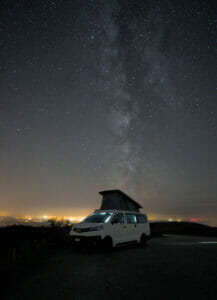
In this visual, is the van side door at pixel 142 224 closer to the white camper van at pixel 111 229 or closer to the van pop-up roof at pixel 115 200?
the white camper van at pixel 111 229

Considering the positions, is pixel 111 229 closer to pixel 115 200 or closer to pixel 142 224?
pixel 142 224

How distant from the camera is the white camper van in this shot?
31.8ft

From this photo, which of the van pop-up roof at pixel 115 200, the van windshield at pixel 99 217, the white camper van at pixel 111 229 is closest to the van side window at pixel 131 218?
the white camper van at pixel 111 229

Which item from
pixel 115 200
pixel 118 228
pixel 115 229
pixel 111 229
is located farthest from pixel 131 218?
pixel 115 200

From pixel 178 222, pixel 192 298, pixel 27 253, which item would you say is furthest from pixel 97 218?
Answer: pixel 178 222

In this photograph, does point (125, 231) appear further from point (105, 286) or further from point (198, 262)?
point (105, 286)

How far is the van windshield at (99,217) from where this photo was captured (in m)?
10.5

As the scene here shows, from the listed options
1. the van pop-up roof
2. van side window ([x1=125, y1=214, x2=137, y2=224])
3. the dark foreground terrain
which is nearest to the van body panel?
van side window ([x1=125, y1=214, x2=137, y2=224])

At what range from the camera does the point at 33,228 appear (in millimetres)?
13227

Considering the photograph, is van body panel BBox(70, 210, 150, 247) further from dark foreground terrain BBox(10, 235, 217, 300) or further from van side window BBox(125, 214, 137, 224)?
dark foreground terrain BBox(10, 235, 217, 300)

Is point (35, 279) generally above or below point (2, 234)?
below

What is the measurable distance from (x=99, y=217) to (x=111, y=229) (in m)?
1.00

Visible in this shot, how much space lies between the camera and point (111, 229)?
10164 millimetres

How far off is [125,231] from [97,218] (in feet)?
4.89
